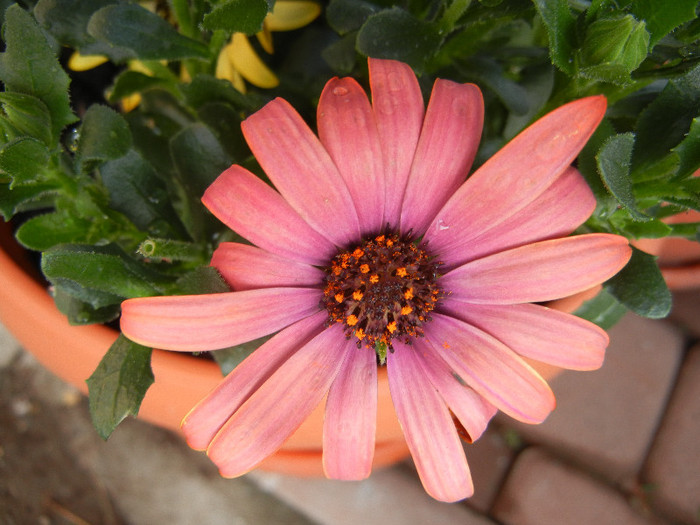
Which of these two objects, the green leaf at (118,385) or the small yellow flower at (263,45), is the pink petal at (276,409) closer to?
the green leaf at (118,385)

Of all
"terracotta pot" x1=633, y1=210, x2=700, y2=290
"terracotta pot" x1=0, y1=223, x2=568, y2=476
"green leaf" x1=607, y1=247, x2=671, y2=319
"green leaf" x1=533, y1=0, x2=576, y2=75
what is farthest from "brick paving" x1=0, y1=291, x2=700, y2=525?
"green leaf" x1=533, y1=0, x2=576, y2=75

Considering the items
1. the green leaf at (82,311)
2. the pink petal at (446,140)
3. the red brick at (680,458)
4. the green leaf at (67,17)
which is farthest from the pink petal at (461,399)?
the red brick at (680,458)

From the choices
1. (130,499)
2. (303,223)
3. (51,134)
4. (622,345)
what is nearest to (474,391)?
(303,223)

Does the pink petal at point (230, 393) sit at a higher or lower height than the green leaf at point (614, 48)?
lower

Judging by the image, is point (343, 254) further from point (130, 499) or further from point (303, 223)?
point (130, 499)

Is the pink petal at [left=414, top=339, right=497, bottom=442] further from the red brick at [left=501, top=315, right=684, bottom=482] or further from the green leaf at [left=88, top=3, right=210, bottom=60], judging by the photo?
the red brick at [left=501, top=315, right=684, bottom=482]

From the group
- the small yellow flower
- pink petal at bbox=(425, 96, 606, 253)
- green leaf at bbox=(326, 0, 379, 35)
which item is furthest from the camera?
the small yellow flower
